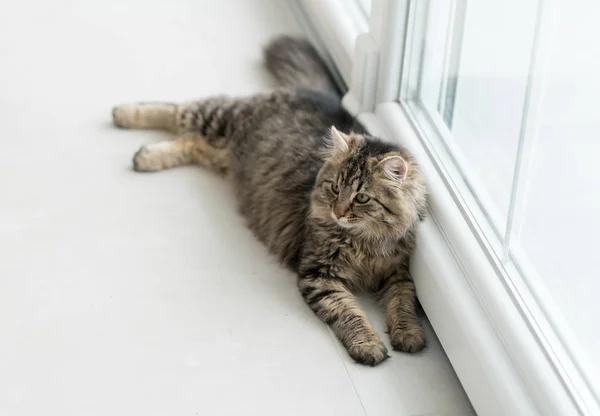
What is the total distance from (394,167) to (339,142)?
0.18m

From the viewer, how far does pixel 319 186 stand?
7.63ft

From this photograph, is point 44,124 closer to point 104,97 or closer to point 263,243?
point 104,97

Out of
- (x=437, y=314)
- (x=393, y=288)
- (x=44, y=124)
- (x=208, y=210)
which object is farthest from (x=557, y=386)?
(x=44, y=124)

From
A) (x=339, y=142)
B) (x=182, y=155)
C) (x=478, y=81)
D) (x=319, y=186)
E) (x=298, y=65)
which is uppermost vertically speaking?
(x=478, y=81)

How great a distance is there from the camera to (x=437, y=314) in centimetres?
220

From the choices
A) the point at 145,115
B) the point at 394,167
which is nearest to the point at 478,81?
the point at 394,167

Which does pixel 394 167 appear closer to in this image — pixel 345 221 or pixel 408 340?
pixel 345 221

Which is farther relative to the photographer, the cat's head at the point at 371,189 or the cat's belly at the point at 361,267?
the cat's belly at the point at 361,267

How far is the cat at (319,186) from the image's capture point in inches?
87.4

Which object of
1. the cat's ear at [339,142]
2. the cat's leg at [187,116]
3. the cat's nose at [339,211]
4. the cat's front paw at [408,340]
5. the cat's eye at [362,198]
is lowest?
the cat's front paw at [408,340]

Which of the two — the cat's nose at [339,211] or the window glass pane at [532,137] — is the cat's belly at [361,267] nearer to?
the cat's nose at [339,211]

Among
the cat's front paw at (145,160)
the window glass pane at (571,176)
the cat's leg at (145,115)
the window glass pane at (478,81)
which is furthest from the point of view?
the cat's leg at (145,115)

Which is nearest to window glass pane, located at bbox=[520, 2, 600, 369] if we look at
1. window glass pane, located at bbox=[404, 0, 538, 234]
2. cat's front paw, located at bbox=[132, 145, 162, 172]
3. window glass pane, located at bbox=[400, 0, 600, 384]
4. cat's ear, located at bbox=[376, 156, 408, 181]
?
window glass pane, located at bbox=[400, 0, 600, 384]

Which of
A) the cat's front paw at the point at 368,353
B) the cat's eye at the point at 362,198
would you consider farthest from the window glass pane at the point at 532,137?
the cat's front paw at the point at 368,353
